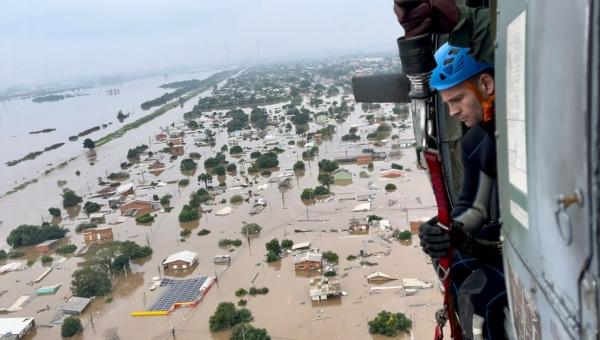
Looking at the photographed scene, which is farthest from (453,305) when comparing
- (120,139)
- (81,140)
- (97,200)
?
(81,140)

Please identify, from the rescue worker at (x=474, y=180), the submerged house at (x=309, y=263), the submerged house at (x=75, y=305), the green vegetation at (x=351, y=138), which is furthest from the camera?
the green vegetation at (x=351, y=138)

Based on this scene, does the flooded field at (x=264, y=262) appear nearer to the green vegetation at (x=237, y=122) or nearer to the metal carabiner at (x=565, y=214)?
the green vegetation at (x=237, y=122)

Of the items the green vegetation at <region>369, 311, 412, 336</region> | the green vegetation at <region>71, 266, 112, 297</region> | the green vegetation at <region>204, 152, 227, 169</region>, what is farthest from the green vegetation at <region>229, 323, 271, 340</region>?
the green vegetation at <region>204, 152, 227, 169</region>

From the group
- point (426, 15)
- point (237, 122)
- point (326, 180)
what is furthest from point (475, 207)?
point (237, 122)

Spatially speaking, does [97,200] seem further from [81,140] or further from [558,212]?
[558,212]

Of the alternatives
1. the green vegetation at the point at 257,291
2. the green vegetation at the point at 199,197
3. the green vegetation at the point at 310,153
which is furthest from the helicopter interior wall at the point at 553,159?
the green vegetation at the point at 310,153

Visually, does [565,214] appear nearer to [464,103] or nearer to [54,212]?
[464,103]
